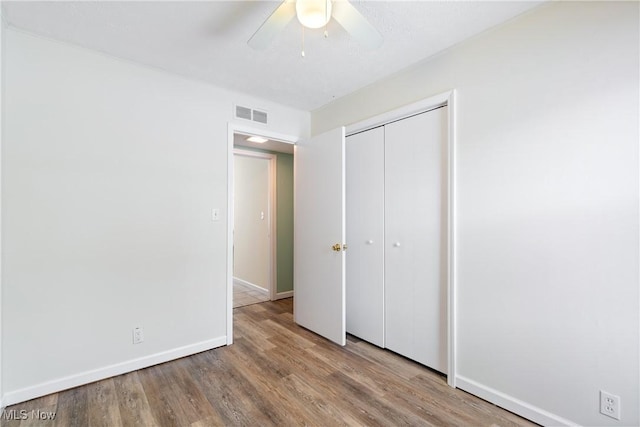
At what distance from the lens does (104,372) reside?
7.02 feet

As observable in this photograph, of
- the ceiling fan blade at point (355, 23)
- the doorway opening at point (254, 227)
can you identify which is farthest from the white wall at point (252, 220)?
the ceiling fan blade at point (355, 23)

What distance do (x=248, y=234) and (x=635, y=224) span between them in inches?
171

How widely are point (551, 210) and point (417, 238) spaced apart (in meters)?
0.90

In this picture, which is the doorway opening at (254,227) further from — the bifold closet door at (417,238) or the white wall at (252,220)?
the bifold closet door at (417,238)

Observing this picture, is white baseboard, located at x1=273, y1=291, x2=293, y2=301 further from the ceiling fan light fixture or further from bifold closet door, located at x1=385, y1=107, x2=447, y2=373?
the ceiling fan light fixture

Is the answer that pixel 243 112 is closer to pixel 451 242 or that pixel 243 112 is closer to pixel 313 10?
pixel 313 10

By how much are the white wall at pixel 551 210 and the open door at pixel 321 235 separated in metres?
1.03

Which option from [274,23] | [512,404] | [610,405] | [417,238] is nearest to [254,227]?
[417,238]

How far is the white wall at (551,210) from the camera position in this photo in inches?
56.3

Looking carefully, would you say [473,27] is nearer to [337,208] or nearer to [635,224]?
[635,224]

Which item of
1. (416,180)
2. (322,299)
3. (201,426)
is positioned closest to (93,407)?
(201,426)

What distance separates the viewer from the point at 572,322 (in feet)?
5.16

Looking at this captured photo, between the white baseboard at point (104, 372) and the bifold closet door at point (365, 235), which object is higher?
the bifold closet door at point (365, 235)

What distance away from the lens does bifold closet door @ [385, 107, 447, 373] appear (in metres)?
2.19
